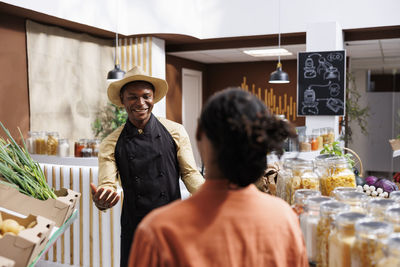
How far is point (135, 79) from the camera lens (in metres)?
2.17

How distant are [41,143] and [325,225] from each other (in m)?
4.49

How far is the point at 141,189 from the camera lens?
216cm

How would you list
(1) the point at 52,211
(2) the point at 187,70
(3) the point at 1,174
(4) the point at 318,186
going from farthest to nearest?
(2) the point at 187,70
(3) the point at 1,174
(1) the point at 52,211
(4) the point at 318,186

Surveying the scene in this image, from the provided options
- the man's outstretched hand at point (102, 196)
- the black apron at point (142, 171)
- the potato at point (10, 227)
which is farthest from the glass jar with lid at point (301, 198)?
the potato at point (10, 227)

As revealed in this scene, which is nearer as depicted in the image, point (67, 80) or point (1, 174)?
point (1, 174)

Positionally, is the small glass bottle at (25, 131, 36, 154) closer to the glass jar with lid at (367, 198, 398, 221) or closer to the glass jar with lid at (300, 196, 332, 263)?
the glass jar with lid at (300, 196, 332, 263)

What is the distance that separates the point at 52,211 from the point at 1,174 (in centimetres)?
36

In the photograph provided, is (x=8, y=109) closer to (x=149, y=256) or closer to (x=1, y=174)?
(x=1, y=174)

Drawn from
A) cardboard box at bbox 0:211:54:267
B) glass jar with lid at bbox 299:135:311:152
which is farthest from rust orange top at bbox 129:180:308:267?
glass jar with lid at bbox 299:135:311:152

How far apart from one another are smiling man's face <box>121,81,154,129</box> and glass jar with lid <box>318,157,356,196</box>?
0.95 meters

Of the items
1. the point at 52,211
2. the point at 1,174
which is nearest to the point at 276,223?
the point at 52,211

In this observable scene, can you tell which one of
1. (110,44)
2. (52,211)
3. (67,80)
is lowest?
(52,211)

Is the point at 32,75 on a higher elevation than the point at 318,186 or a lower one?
higher

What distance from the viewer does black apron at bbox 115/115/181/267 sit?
85.4 inches
